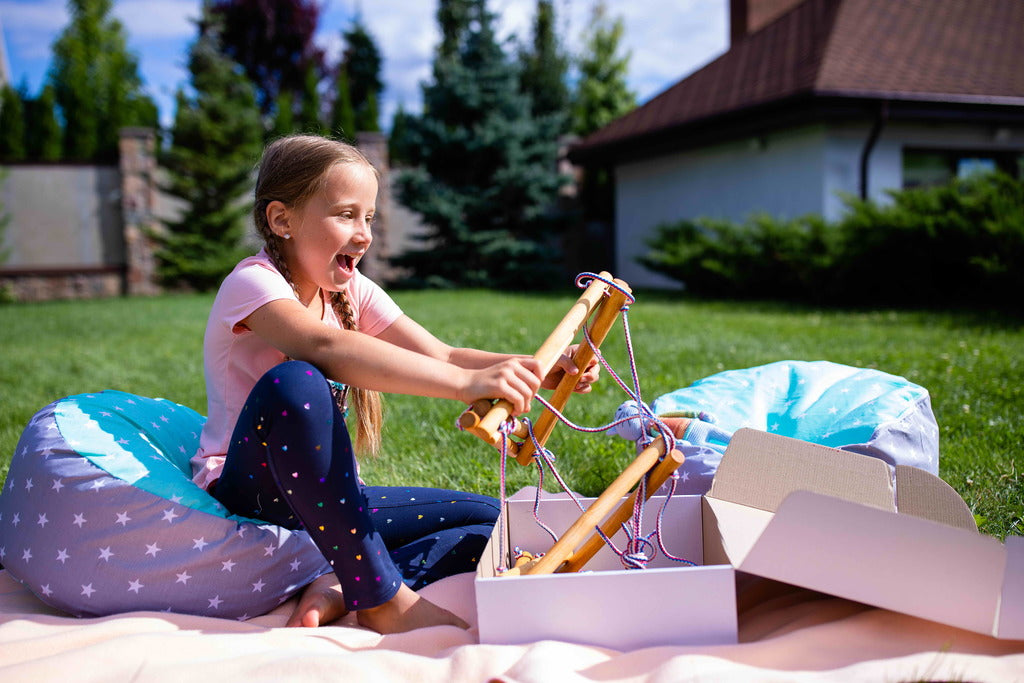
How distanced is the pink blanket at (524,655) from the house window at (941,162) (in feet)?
31.4

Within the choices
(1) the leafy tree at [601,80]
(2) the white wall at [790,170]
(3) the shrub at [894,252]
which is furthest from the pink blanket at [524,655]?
(1) the leafy tree at [601,80]

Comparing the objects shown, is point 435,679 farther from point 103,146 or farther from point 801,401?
point 103,146

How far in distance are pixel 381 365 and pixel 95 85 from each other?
25.3 meters

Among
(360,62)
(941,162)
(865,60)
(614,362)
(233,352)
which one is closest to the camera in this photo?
(233,352)

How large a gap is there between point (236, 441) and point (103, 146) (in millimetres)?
17326

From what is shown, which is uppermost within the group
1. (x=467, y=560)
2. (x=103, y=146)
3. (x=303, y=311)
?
(x=103, y=146)

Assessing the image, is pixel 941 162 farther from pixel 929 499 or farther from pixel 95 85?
pixel 95 85

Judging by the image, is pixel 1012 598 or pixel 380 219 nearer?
pixel 1012 598

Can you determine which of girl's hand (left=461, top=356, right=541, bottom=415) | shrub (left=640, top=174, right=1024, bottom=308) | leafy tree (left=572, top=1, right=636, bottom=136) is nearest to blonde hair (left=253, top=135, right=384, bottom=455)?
girl's hand (left=461, top=356, right=541, bottom=415)

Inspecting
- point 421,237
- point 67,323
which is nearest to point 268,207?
point 67,323

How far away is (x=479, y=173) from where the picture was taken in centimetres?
1224

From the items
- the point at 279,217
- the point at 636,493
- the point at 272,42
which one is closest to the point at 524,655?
the point at 636,493

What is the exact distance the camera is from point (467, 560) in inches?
76.3

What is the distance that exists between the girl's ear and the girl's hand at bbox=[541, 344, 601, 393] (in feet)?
2.35
